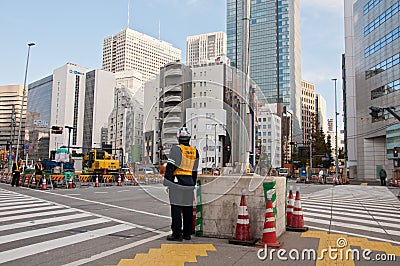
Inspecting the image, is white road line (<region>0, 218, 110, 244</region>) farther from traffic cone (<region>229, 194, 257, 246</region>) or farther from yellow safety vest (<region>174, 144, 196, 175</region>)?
traffic cone (<region>229, 194, 257, 246</region>)

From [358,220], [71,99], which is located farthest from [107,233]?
[71,99]

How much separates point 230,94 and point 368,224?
590cm

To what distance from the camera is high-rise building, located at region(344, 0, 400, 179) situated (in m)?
45.2

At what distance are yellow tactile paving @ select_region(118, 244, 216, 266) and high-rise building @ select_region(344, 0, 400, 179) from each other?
44.9 m

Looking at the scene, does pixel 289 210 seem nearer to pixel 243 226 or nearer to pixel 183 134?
pixel 243 226

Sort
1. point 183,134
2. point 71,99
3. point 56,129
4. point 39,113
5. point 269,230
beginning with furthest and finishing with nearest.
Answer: point 39,113 → point 71,99 → point 56,129 → point 269,230 → point 183,134

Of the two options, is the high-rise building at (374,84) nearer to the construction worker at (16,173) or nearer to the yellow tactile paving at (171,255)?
the construction worker at (16,173)

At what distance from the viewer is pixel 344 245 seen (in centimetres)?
632

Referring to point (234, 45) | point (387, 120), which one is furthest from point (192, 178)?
point (387, 120)

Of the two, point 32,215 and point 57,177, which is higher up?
point 57,177

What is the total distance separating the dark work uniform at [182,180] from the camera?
5.97 metres

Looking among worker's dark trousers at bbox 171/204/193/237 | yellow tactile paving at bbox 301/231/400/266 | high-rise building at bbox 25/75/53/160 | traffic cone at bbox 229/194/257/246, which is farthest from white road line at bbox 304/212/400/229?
high-rise building at bbox 25/75/53/160

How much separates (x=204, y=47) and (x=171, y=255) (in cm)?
515

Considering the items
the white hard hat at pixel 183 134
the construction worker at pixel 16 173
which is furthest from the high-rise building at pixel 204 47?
the construction worker at pixel 16 173
